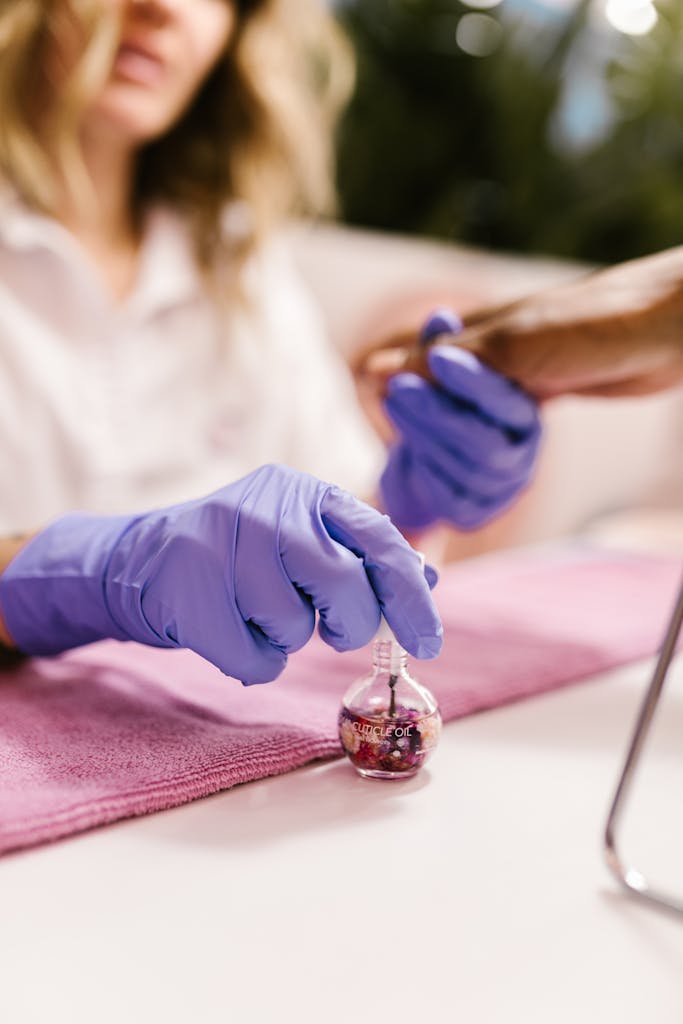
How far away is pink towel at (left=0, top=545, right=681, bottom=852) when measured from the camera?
1.52 ft

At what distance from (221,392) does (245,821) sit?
84cm

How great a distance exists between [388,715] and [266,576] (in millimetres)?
94

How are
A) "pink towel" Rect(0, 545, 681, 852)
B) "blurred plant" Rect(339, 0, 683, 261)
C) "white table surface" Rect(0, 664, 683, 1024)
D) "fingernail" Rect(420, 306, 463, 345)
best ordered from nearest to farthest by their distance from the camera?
"white table surface" Rect(0, 664, 683, 1024) → "pink towel" Rect(0, 545, 681, 852) → "fingernail" Rect(420, 306, 463, 345) → "blurred plant" Rect(339, 0, 683, 261)

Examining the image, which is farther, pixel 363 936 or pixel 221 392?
pixel 221 392

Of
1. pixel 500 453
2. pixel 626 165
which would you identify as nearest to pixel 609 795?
pixel 500 453

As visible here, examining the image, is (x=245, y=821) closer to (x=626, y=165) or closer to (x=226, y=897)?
(x=226, y=897)

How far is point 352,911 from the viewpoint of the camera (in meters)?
0.40

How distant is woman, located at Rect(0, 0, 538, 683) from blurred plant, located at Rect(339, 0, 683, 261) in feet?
1.64

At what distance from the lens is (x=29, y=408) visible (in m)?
1.09

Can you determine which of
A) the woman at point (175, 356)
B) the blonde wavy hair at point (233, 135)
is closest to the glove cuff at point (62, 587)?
the woman at point (175, 356)

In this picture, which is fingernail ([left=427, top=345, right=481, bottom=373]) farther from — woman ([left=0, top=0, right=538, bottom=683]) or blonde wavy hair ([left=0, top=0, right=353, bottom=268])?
blonde wavy hair ([left=0, top=0, right=353, bottom=268])

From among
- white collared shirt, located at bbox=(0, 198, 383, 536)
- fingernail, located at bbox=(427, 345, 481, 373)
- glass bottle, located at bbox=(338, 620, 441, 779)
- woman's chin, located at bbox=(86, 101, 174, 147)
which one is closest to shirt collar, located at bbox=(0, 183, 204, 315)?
white collared shirt, located at bbox=(0, 198, 383, 536)

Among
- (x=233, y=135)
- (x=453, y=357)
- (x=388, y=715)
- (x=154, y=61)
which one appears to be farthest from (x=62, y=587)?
(x=233, y=135)

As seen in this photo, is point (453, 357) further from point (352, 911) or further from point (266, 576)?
point (352, 911)
